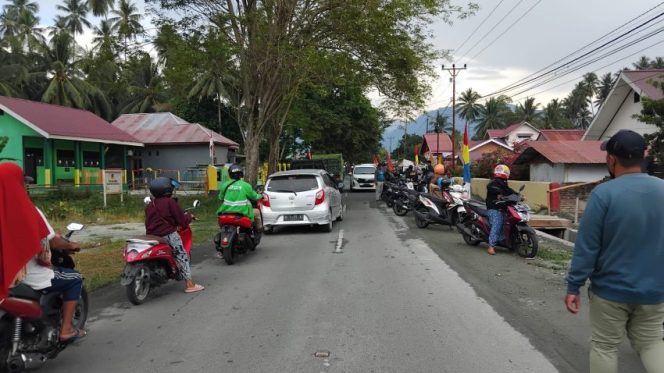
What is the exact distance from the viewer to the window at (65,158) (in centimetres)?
2855

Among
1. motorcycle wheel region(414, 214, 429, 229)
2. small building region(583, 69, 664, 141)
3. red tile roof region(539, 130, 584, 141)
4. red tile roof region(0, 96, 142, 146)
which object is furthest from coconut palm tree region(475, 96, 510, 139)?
motorcycle wheel region(414, 214, 429, 229)

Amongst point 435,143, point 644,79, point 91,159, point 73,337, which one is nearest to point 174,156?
point 91,159

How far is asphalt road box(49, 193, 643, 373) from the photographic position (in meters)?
4.65

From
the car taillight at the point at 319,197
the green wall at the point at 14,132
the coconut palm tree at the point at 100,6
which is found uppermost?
the coconut palm tree at the point at 100,6

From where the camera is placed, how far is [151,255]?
657 centimetres

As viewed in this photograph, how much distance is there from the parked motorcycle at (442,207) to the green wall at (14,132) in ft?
69.7

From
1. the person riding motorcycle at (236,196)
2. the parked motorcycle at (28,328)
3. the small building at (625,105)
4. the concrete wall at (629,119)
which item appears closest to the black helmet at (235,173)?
the person riding motorcycle at (236,196)

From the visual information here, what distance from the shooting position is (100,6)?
175 ft

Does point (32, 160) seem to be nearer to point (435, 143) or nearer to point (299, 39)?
point (299, 39)

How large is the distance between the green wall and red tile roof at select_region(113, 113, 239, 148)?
12.5 metres

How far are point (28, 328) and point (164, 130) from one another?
38.2m

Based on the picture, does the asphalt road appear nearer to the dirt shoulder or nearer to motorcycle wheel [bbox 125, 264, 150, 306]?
the dirt shoulder

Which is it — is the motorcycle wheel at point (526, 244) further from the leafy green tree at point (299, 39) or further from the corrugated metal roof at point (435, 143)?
the corrugated metal roof at point (435, 143)

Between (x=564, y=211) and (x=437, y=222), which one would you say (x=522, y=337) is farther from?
(x=564, y=211)
